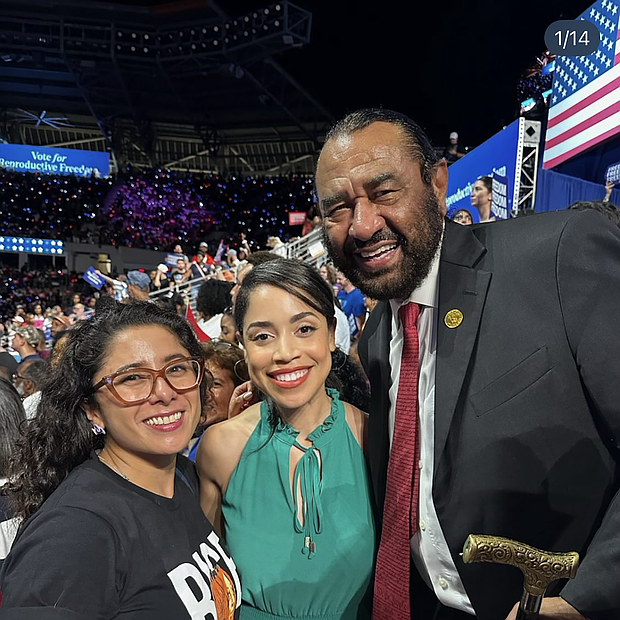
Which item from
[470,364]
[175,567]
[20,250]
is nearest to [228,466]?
[175,567]

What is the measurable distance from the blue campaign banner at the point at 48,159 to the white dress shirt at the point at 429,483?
977 inches

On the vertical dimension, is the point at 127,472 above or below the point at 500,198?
below

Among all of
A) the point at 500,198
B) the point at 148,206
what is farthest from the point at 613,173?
the point at 148,206

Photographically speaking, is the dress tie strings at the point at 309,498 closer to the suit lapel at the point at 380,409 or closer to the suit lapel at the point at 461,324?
the suit lapel at the point at 380,409

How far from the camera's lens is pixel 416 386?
5.38 feet

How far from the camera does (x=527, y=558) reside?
1070mm

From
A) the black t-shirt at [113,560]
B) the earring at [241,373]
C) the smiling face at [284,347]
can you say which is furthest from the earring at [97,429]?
the earring at [241,373]

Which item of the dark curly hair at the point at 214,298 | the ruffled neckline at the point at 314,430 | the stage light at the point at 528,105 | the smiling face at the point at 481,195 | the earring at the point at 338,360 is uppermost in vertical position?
the stage light at the point at 528,105

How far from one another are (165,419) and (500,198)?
685cm

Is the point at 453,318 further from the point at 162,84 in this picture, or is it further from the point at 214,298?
the point at 162,84

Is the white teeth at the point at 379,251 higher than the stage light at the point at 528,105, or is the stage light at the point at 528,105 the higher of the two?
the stage light at the point at 528,105

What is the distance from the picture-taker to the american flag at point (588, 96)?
5.77 m

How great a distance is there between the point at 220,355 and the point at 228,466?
96 cm

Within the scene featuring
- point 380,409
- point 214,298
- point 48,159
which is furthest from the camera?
point 48,159
